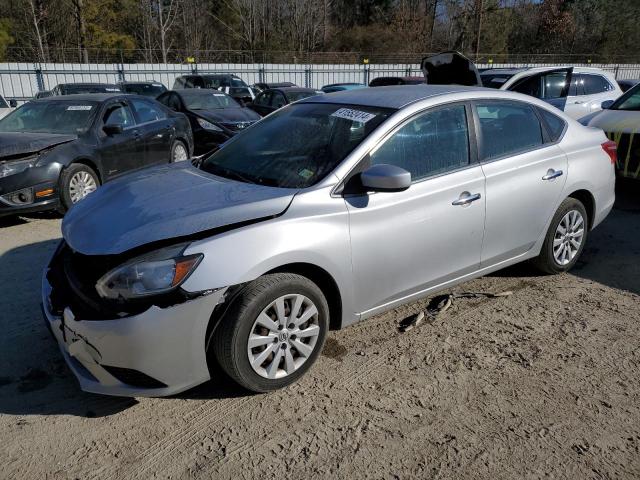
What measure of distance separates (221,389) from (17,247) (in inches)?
136

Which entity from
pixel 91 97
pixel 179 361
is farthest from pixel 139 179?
pixel 91 97

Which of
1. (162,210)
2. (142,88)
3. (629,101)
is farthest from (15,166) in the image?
(142,88)

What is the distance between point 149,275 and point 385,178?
1.39m

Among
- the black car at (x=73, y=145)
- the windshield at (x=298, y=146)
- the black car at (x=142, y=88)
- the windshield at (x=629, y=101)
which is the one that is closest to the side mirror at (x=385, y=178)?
the windshield at (x=298, y=146)

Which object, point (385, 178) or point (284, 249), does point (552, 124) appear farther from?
point (284, 249)

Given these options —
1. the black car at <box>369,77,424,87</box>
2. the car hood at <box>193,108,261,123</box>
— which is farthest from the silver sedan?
the black car at <box>369,77,424,87</box>

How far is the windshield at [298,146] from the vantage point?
3.28m

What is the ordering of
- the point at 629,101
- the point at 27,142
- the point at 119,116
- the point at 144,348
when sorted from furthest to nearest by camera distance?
1. the point at 629,101
2. the point at 119,116
3. the point at 27,142
4. the point at 144,348

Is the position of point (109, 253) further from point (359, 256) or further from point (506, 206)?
point (506, 206)

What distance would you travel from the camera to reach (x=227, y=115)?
11203 mm

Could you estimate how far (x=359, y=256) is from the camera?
10.2ft

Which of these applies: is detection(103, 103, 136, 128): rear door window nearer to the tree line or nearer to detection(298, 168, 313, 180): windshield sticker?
detection(298, 168, 313, 180): windshield sticker

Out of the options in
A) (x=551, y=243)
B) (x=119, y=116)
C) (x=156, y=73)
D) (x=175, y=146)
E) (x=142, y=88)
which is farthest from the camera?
(x=156, y=73)

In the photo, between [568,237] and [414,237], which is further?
[568,237]
